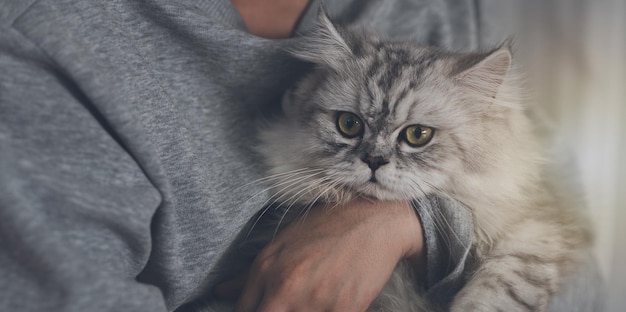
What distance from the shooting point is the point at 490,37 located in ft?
5.38

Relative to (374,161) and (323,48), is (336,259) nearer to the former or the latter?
(374,161)

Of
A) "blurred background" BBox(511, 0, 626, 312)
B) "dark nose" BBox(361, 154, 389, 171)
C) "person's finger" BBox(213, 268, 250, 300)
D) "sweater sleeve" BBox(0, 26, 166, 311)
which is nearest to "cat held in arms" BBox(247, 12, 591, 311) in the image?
"dark nose" BBox(361, 154, 389, 171)

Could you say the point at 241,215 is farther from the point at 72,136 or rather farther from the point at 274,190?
the point at 72,136

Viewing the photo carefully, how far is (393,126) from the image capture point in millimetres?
1215

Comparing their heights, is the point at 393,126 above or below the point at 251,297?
above

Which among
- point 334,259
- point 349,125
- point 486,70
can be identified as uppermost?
point 486,70

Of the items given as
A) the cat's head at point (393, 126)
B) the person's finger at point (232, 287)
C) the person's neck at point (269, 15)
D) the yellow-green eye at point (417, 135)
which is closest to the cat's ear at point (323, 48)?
the cat's head at point (393, 126)

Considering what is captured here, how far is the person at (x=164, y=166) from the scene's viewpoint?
844mm

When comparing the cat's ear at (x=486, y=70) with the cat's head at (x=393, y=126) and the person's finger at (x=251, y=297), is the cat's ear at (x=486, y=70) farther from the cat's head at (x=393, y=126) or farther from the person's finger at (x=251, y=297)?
the person's finger at (x=251, y=297)

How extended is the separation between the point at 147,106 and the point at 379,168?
48 cm

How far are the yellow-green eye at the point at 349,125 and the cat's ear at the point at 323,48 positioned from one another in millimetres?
149

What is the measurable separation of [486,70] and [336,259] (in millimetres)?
531

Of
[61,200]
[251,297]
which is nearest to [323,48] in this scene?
[251,297]

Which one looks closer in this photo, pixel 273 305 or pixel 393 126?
pixel 273 305
